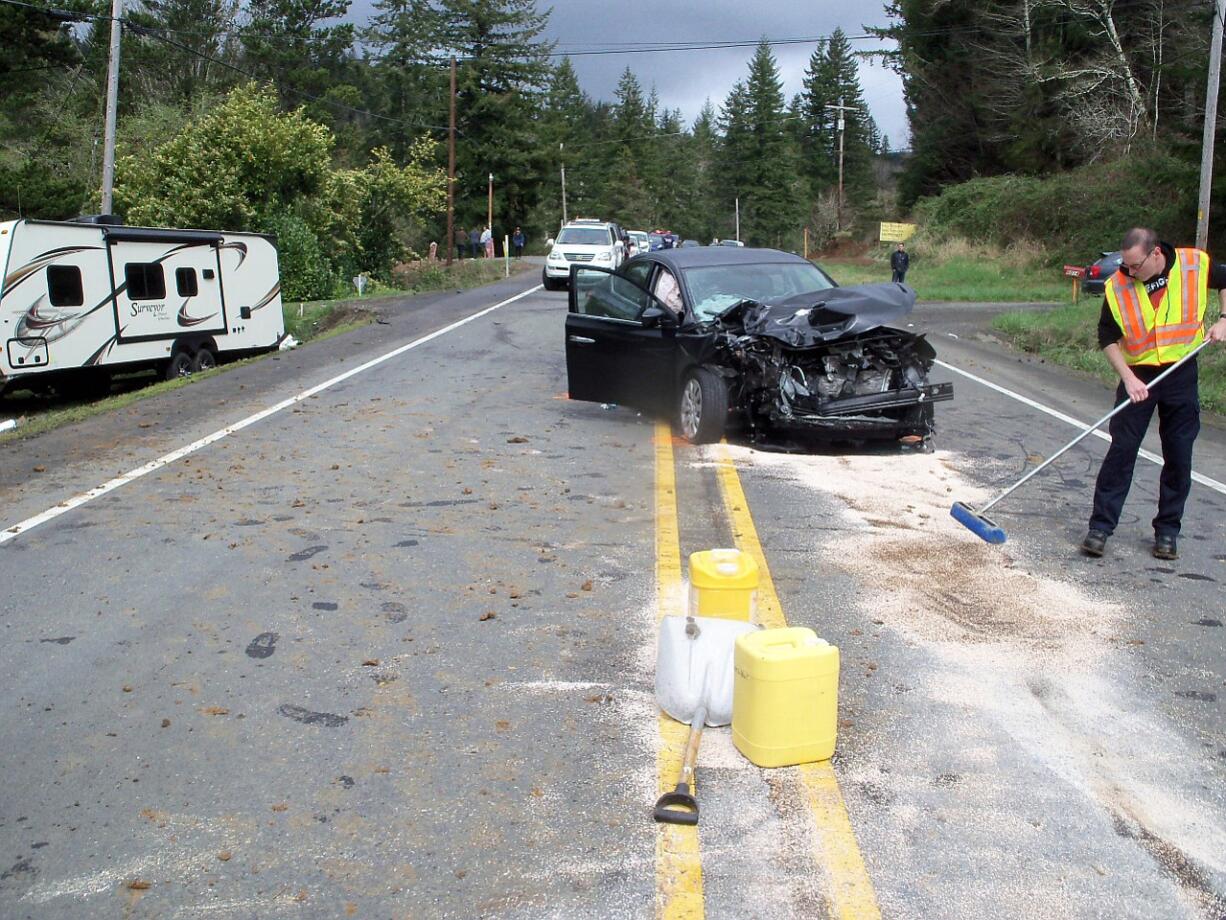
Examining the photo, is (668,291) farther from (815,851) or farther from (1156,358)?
(815,851)

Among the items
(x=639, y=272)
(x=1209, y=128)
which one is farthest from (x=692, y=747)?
(x=1209, y=128)

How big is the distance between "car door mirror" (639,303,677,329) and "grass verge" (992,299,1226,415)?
274 inches

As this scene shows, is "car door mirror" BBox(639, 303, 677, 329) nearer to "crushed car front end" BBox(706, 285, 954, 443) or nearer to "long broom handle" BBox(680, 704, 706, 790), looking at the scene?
"crushed car front end" BBox(706, 285, 954, 443)

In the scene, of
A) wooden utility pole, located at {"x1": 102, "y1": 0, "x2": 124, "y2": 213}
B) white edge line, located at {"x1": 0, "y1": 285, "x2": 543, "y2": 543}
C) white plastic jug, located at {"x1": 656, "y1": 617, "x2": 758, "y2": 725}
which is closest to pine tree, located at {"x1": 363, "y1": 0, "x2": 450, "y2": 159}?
wooden utility pole, located at {"x1": 102, "y1": 0, "x2": 124, "y2": 213}

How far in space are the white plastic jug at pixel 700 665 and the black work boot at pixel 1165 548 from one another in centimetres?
336

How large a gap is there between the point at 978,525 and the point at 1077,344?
13.9m

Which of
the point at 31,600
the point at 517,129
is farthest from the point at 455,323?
the point at 517,129

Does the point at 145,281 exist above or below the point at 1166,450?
above

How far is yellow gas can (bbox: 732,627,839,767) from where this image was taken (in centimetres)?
394

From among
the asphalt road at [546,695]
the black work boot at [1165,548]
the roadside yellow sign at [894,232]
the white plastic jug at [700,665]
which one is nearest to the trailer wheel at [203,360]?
the asphalt road at [546,695]

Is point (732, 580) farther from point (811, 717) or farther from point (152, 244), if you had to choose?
point (152, 244)

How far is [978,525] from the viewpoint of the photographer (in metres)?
6.51

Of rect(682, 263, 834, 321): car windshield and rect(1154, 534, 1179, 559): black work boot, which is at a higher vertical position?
rect(682, 263, 834, 321): car windshield

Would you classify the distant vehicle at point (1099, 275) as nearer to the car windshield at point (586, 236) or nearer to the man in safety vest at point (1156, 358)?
the car windshield at point (586, 236)
